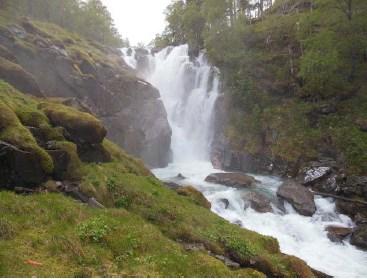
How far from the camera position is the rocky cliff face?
119ft

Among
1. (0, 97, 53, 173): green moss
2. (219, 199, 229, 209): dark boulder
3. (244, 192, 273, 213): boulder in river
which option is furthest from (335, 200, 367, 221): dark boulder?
(0, 97, 53, 173): green moss

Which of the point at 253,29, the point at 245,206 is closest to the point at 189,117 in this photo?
the point at 253,29

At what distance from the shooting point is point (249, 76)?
157 ft

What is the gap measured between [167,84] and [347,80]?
27137 mm

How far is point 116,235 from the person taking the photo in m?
12.6

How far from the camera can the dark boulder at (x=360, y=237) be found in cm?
2342

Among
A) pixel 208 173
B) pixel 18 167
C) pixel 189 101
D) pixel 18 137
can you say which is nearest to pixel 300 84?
pixel 189 101

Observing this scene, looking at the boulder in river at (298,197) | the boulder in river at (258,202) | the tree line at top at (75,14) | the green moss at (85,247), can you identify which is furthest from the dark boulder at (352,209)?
the tree line at top at (75,14)

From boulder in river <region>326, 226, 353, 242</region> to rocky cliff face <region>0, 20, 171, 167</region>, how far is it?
22727 mm

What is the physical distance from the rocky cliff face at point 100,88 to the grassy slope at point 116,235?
61.6 feet

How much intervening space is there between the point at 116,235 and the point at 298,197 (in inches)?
784

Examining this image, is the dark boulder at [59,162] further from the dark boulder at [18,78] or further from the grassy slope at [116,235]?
the dark boulder at [18,78]

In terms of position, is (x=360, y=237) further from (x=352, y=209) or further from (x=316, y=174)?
(x=316, y=174)

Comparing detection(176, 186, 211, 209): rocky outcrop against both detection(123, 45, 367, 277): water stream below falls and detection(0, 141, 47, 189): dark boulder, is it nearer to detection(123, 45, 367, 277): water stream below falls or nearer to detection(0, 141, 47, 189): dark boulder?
detection(123, 45, 367, 277): water stream below falls
